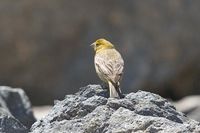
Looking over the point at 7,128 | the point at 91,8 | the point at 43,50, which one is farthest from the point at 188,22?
the point at 7,128

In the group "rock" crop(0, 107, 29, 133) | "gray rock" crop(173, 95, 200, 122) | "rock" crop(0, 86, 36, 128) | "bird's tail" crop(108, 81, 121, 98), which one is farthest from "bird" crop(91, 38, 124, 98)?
"gray rock" crop(173, 95, 200, 122)

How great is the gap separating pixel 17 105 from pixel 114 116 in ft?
10.1

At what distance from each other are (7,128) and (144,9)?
11.7 metres

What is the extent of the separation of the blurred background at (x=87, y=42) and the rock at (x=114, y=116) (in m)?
10.9

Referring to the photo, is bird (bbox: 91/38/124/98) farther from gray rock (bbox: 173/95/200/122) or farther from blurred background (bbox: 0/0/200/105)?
blurred background (bbox: 0/0/200/105)

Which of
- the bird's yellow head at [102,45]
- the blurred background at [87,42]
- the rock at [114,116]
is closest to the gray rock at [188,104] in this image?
the blurred background at [87,42]

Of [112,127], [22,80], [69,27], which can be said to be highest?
[69,27]

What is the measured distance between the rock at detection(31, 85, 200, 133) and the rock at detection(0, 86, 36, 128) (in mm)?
1842

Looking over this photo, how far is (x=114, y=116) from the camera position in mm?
4688

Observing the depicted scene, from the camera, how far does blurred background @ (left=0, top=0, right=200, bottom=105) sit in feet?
53.4

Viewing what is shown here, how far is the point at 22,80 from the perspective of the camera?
1631 centimetres

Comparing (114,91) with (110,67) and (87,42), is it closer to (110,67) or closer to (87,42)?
(110,67)

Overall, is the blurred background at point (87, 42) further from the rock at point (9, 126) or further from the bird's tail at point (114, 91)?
the rock at point (9, 126)

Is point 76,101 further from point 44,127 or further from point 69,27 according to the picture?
point 69,27
